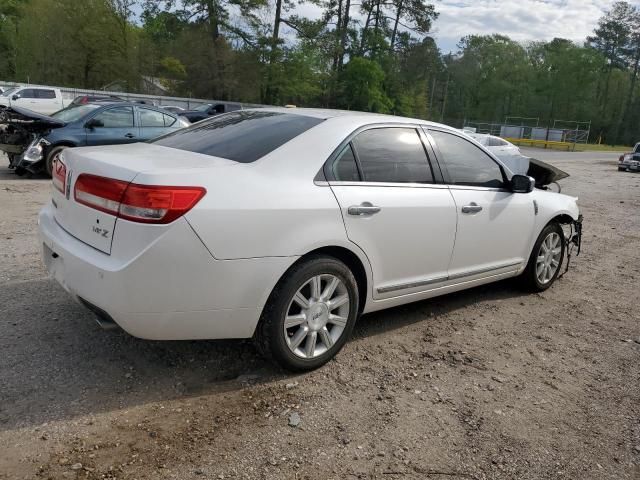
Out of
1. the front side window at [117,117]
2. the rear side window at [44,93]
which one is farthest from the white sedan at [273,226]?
the rear side window at [44,93]

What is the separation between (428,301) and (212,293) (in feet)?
8.55

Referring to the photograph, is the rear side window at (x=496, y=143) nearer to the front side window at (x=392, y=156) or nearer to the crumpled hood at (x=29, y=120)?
the crumpled hood at (x=29, y=120)

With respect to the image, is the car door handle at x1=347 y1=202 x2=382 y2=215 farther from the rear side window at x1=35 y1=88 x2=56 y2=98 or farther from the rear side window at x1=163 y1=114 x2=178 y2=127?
the rear side window at x1=35 y1=88 x2=56 y2=98

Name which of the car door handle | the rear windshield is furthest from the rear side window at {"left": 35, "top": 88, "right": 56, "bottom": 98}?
the car door handle

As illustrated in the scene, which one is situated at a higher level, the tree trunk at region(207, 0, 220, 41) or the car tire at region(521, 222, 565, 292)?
the tree trunk at region(207, 0, 220, 41)

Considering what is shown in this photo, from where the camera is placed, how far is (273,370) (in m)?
3.40

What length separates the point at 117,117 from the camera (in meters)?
10.5

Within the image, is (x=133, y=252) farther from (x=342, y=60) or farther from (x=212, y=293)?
(x=342, y=60)

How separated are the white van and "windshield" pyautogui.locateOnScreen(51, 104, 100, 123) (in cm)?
1846

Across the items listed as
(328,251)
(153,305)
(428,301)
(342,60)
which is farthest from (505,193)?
(342,60)

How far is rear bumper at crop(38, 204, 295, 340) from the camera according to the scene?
2701mm

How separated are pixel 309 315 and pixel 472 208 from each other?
170 centimetres

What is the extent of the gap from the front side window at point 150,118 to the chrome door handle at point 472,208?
841 cm

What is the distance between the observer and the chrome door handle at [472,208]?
4.13 m
